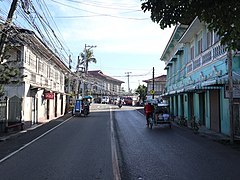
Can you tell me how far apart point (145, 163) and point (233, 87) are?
24.8 feet

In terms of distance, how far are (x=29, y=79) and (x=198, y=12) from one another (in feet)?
64.8

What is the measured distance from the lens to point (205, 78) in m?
21.1

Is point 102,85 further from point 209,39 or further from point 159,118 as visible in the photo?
point 209,39

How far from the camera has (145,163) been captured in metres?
9.52

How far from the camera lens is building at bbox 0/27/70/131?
21.6 m

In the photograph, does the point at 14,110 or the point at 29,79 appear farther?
the point at 29,79

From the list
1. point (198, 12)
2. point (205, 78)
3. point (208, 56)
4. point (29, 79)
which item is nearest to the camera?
point (198, 12)

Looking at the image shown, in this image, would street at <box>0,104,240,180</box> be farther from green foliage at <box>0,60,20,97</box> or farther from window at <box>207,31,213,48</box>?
window at <box>207,31,213,48</box>

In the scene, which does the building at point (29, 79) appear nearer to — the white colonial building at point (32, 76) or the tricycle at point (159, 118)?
the white colonial building at point (32, 76)

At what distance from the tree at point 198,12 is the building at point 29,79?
414 inches

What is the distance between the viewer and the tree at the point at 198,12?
713cm

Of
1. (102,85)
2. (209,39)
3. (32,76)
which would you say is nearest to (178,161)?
(209,39)

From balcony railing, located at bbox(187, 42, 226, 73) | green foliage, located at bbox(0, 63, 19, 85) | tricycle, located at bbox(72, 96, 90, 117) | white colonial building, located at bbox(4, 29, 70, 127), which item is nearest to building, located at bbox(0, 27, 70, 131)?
white colonial building, located at bbox(4, 29, 70, 127)

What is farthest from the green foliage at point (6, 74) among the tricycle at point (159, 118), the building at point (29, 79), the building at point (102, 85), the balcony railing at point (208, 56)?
the building at point (102, 85)
